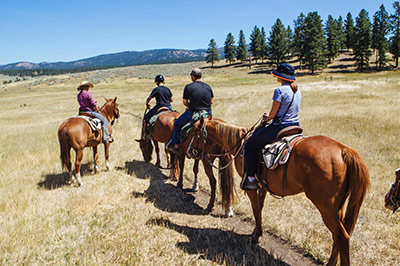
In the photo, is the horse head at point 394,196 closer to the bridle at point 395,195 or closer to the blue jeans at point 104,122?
the bridle at point 395,195

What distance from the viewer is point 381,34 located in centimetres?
6116

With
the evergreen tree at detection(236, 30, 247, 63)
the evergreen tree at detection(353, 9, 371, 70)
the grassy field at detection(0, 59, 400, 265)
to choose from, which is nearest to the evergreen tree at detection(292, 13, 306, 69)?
the evergreen tree at detection(353, 9, 371, 70)

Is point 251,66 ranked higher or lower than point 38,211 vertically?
higher

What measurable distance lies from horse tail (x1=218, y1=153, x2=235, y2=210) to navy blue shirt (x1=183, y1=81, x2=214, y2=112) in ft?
5.68

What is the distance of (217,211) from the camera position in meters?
6.53

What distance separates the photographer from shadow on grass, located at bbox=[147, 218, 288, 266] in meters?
4.55

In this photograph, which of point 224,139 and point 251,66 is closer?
point 224,139

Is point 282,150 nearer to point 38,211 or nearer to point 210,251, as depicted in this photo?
point 210,251

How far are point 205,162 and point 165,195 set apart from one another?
1.76 m

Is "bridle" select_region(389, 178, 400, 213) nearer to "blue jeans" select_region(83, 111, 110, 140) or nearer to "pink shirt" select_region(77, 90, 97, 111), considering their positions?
"blue jeans" select_region(83, 111, 110, 140)

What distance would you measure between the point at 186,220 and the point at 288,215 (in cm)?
244

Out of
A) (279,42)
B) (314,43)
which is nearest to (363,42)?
(314,43)

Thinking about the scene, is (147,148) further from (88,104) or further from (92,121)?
(88,104)

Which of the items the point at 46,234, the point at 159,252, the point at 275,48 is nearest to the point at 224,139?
the point at 159,252
